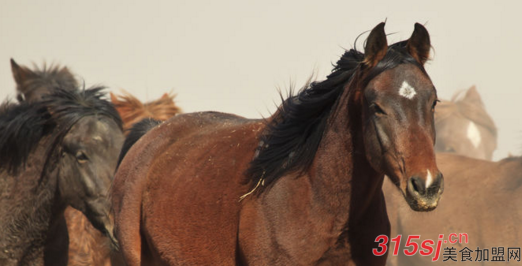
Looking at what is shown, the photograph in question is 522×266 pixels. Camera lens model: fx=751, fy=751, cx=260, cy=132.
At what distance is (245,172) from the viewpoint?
4125mm

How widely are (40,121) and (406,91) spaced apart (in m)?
3.72

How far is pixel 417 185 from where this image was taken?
10.6 feet

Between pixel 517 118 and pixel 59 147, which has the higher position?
pixel 59 147

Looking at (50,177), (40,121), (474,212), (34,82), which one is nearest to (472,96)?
(474,212)

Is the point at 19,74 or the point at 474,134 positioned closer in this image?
the point at 19,74

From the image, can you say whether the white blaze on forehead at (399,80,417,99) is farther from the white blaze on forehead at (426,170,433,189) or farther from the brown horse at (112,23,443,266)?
the white blaze on forehead at (426,170,433,189)

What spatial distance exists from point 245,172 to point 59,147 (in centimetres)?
246

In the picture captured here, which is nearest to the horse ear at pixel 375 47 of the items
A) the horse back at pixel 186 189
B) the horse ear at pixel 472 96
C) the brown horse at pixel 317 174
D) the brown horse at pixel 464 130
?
the brown horse at pixel 317 174

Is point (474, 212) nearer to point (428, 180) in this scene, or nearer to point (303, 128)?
point (303, 128)

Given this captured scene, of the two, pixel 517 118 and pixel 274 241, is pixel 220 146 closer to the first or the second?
pixel 274 241

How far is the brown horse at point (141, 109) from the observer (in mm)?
8031

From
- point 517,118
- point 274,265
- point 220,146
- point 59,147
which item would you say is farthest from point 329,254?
point 517,118

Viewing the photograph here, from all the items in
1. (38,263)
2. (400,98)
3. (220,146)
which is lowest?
(38,263)

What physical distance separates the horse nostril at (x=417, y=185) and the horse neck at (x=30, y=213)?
355 centimetres
